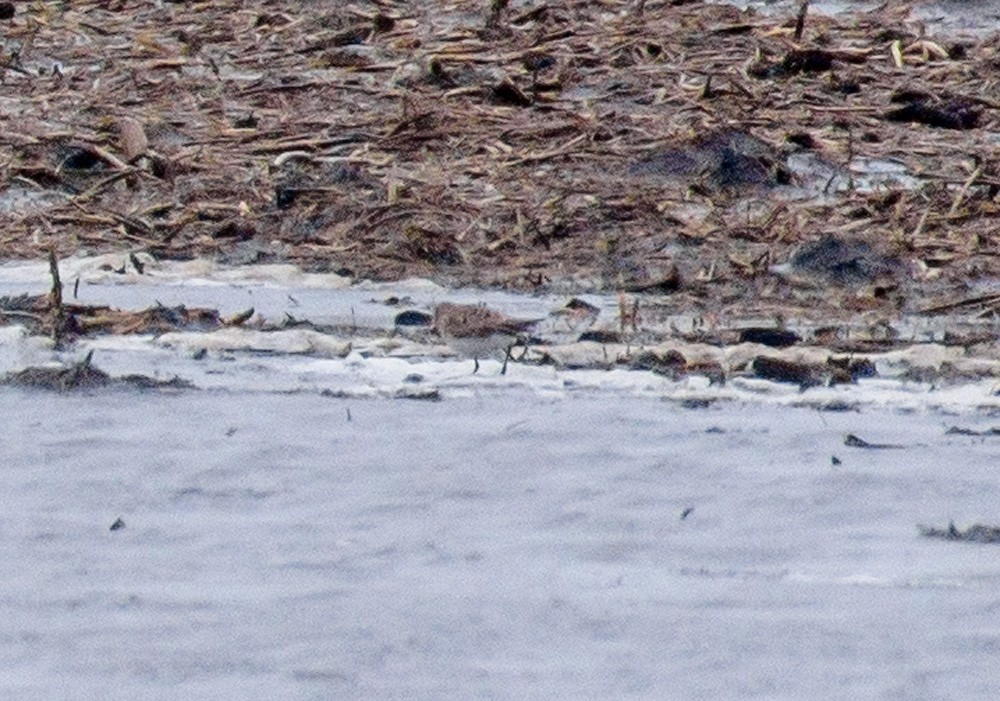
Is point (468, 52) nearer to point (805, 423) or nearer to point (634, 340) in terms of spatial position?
point (634, 340)

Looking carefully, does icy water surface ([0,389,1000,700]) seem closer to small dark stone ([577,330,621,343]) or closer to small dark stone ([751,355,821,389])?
small dark stone ([751,355,821,389])

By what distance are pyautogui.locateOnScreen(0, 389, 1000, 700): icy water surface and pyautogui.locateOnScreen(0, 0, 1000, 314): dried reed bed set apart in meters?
2.23

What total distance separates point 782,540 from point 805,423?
117cm

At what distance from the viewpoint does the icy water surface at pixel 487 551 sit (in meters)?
3.73

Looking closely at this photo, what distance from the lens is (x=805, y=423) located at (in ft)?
18.7

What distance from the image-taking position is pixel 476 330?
6.82m

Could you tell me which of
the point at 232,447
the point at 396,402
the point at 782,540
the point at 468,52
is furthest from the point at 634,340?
the point at 468,52

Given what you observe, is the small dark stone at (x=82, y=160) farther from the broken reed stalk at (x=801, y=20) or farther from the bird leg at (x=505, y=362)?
the bird leg at (x=505, y=362)

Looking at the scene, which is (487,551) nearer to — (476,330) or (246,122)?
(476,330)

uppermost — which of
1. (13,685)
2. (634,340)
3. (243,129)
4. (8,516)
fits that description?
(13,685)

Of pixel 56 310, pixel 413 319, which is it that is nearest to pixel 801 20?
pixel 413 319

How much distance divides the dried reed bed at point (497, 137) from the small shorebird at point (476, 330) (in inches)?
38.0

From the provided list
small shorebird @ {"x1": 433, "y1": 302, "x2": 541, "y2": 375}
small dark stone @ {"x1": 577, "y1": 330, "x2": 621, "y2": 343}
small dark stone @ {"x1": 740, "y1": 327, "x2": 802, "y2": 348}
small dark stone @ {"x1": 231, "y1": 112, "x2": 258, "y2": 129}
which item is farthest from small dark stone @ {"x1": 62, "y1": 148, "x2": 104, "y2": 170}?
small dark stone @ {"x1": 740, "y1": 327, "x2": 802, "y2": 348}

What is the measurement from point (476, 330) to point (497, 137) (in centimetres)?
316
